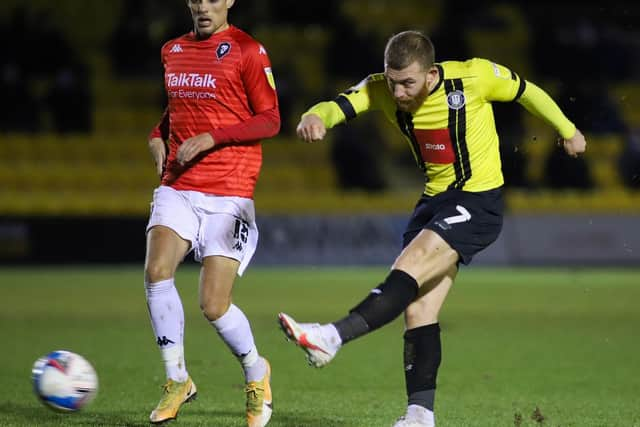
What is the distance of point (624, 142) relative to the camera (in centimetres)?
1950

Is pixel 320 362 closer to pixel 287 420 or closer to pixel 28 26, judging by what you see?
pixel 287 420

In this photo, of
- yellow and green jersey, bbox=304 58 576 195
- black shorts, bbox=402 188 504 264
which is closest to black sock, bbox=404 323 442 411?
black shorts, bbox=402 188 504 264

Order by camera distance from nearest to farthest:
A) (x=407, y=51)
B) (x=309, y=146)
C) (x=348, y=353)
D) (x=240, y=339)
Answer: (x=407, y=51) → (x=240, y=339) → (x=348, y=353) → (x=309, y=146)

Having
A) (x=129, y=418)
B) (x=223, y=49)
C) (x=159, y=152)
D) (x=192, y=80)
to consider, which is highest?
(x=223, y=49)

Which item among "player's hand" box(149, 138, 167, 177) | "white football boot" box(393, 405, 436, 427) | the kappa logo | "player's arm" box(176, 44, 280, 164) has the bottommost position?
"white football boot" box(393, 405, 436, 427)

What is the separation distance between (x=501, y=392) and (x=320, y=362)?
8.93 ft

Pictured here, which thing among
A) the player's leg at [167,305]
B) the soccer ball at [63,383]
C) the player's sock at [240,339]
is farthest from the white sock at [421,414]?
the soccer ball at [63,383]

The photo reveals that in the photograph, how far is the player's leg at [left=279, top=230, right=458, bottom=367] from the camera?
173 inches

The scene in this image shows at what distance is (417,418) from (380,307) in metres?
0.75

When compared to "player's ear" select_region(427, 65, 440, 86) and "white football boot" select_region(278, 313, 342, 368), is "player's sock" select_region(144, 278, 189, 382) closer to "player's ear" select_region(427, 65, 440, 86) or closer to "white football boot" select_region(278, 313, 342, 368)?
"white football boot" select_region(278, 313, 342, 368)

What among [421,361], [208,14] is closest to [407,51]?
[208,14]

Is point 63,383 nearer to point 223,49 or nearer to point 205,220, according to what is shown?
point 205,220

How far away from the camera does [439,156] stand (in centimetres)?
539

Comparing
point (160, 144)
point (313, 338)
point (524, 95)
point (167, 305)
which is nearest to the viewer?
point (313, 338)
